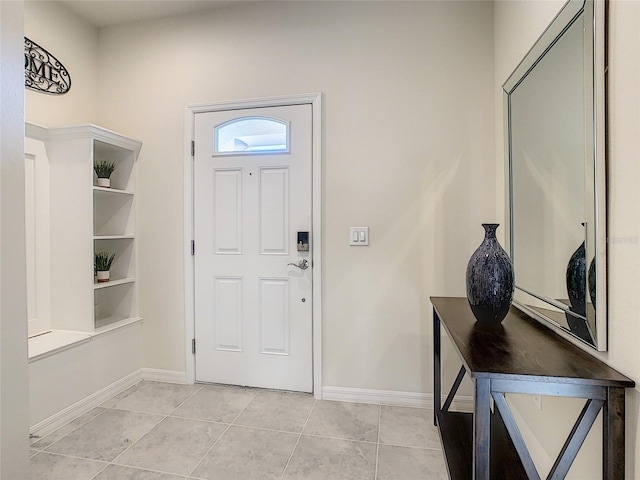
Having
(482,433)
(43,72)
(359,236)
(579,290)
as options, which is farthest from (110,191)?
(579,290)

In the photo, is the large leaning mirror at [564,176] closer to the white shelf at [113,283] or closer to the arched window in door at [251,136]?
the arched window in door at [251,136]

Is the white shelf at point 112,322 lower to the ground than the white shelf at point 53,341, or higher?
higher

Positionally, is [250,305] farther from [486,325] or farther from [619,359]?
[619,359]

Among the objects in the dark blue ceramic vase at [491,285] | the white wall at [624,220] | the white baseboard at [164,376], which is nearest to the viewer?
the white wall at [624,220]

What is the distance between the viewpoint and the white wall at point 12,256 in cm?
107

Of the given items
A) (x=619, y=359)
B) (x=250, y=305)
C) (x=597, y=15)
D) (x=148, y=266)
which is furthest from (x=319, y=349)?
(x=597, y=15)

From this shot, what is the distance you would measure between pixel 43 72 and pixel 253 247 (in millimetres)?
1886

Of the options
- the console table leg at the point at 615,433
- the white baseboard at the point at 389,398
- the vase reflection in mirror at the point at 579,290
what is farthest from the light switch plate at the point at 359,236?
the console table leg at the point at 615,433

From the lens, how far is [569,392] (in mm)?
947

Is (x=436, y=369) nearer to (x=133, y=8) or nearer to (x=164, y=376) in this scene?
(x=164, y=376)

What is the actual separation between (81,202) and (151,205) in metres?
0.45

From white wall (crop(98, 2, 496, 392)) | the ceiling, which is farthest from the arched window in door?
the ceiling

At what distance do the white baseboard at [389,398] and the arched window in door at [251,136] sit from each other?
1717 millimetres

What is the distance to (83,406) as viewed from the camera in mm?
2178
